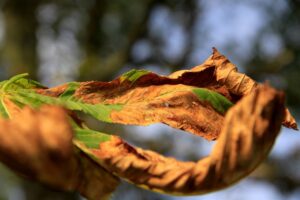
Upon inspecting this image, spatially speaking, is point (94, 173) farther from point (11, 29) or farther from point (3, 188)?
point (3, 188)

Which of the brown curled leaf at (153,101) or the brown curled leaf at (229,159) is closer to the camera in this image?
the brown curled leaf at (229,159)

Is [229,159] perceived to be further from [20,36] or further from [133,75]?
[20,36]

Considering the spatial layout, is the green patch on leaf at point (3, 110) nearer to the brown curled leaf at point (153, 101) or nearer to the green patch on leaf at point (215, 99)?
the brown curled leaf at point (153, 101)

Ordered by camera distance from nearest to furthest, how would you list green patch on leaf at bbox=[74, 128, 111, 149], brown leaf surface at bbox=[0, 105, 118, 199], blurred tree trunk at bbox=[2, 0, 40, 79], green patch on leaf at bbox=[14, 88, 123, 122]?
1. brown leaf surface at bbox=[0, 105, 118, 199]
2. green patch on leaf at bbox=[74, 128, 111, 149]
3. green patch on leaf at bbox=[14, 88, 123, 122]
4. blurred tree trunk at bbox=[2, 0, 40, 79]

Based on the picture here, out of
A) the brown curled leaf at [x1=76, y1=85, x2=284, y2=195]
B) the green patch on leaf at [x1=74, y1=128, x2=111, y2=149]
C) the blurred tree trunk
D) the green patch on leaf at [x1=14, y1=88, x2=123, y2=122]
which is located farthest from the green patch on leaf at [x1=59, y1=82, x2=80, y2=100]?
the blurred tree trunk

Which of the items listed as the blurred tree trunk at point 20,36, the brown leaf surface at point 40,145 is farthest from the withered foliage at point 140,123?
the blurred tree trunk at point 20,36

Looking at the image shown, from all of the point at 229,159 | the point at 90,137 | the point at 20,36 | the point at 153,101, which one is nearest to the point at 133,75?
the point at 153,101

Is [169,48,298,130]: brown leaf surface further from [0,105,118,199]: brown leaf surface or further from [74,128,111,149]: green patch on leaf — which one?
[0,105,118,199]: brown leaf surface

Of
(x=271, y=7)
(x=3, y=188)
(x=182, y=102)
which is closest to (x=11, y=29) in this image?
(x=271, y=7)
